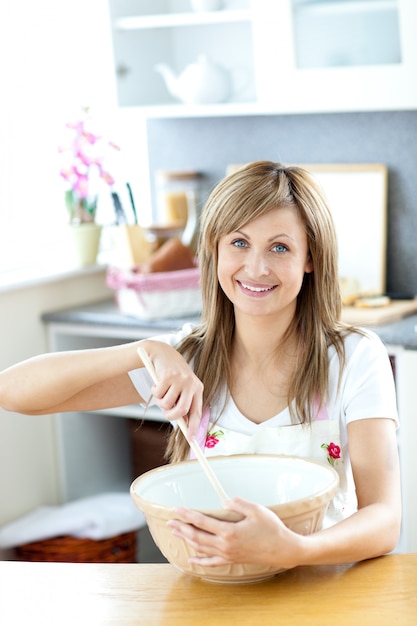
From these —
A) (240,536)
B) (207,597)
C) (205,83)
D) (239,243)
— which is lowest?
(207,597)

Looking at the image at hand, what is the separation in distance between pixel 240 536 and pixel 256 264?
57cm

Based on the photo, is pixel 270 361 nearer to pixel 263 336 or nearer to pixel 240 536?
pixel 263 336

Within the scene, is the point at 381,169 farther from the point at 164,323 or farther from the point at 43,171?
the point at 43,171

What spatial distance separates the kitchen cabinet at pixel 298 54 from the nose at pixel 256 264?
112 cm

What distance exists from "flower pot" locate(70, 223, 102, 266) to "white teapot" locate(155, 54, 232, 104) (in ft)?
1.66

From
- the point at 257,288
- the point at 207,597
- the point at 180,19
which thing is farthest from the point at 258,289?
the point at 180,19

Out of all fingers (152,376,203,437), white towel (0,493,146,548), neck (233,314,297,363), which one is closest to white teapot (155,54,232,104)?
white towel (0,493,146,548)

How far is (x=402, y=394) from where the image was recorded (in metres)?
2.45

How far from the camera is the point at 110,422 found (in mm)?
3350

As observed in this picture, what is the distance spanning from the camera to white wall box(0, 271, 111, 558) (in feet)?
9.71

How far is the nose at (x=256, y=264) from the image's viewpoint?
5.37ft

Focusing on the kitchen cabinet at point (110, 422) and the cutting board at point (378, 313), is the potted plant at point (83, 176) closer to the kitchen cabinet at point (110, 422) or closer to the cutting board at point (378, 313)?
the kitchen cabinet at point (110, 422)

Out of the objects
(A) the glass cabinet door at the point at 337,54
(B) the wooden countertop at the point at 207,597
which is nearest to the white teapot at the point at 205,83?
(A) the glass cabinet door at the point at 337,54

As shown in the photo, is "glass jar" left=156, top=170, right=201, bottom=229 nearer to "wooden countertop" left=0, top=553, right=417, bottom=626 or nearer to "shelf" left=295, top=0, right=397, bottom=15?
"shelf" left=295, top=0, right=397, bottom=15
